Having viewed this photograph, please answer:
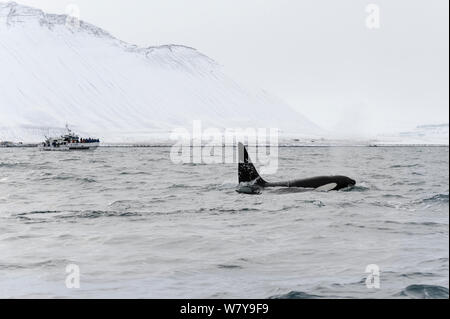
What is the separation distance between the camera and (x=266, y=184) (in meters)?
28.7


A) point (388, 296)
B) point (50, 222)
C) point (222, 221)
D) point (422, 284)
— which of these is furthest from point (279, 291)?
point (50, 222)

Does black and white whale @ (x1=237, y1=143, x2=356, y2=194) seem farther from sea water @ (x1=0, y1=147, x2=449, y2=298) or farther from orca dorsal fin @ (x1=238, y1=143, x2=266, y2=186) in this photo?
sea water @ (x1=0, y1=147, x2=449, y2=298)

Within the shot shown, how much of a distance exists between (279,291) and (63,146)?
15047cm

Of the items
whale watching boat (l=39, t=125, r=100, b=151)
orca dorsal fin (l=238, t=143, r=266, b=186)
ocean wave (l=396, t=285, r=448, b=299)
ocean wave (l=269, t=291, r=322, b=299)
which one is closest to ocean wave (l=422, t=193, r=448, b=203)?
orca dorsal fin (l=238, t=143, r=266, b=186)

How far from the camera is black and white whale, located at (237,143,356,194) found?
27.5m

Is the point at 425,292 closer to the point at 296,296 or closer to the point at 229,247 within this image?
the point at 296,296

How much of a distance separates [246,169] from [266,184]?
4.26 ft

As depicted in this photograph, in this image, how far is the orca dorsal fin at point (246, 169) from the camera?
28111 mm

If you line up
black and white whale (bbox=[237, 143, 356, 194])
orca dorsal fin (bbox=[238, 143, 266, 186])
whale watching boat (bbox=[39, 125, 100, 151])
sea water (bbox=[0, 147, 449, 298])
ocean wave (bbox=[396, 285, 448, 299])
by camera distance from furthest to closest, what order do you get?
whale watching boat (bbox=[39, 125, 100, 151])
orca dorsal fin (bbox=[238, 143, 266, 186])
black and white whale (bbox=[237, 143, 356, 194])
sea water (bbox=[0, 147, 449, 298])
ocean wave (bbox=[396, 285, 448, 299])

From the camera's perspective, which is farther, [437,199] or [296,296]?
[437,199]

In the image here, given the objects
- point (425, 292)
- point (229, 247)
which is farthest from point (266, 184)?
point (425, 292)

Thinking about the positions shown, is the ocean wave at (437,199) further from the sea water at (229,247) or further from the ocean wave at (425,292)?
the ocean wave at (425,292)

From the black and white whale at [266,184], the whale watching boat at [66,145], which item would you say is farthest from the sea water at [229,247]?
the whale watching boat at [66,145]

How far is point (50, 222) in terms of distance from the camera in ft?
61.0
